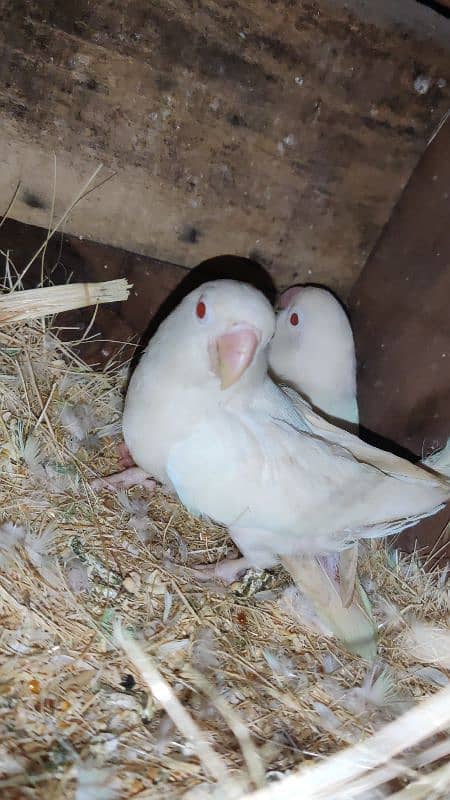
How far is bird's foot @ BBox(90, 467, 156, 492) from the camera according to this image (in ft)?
8.72

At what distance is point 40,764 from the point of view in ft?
6.02

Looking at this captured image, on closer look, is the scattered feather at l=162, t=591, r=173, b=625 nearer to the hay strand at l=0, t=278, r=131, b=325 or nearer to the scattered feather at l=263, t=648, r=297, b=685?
the scattered feather at l=263, t=648, r=297, b=685

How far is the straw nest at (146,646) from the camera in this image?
1.97m

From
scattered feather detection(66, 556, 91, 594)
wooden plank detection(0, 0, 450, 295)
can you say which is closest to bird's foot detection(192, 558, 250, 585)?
scattered feather detection(66, 556, 91, 594)

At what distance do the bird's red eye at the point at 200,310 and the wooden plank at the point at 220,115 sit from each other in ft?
1.72

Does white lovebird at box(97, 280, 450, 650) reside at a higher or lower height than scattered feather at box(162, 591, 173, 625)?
higher

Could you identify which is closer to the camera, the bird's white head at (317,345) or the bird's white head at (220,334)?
the bird's white head at (220,334)

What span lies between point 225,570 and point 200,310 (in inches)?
41.4

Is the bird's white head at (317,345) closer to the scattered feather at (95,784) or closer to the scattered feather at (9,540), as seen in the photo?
the scattered feather at (9,540)

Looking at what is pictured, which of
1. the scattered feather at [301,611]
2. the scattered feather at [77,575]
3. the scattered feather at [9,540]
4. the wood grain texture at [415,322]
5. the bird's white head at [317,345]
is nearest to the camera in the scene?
the scattered feather at [9,540]

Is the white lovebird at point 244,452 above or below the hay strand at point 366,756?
above

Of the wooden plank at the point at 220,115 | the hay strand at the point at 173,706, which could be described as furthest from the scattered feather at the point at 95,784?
the wooden plank at the point at 220,115

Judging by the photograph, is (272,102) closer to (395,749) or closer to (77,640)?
(77,640)

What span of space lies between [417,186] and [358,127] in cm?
37
